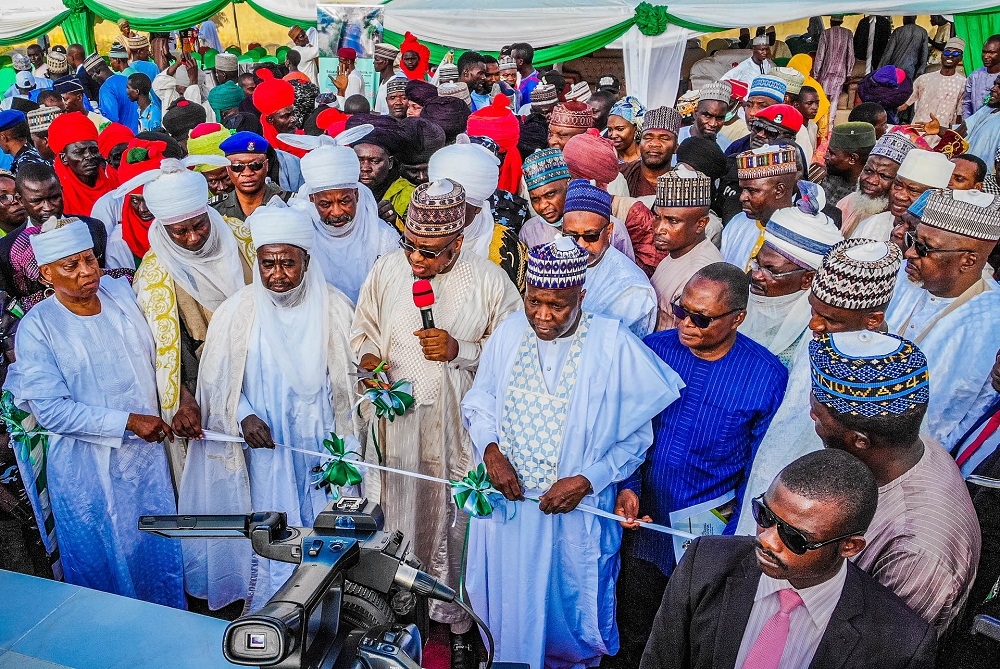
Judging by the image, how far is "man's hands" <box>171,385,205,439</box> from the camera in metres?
3.78

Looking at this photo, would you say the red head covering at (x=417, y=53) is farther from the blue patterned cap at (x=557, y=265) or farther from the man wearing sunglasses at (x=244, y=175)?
the blue patterned cap at (x=557, y=265)

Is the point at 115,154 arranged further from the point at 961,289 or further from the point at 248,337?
the point at 961,289

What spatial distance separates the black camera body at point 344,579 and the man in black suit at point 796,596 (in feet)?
2.51

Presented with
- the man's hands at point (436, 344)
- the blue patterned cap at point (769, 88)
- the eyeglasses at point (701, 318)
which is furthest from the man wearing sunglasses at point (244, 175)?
the blue patterned cap at point (769, 88)

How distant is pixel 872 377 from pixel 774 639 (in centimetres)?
78

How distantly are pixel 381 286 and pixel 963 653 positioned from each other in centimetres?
Answer: 268

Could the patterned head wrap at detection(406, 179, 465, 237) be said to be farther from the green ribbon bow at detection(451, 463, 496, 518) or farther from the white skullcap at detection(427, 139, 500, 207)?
the green ribbon bow at detection(451, 463, 496, 518)

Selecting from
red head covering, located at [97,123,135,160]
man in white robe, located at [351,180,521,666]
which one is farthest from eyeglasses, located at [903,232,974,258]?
red head covering, located at [97,123,135,160]

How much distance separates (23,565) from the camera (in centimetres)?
382

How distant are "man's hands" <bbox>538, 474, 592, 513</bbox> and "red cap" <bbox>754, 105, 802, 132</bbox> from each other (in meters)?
4.52

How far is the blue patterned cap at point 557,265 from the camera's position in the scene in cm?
301

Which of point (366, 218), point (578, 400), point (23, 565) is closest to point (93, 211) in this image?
point (366, 218)

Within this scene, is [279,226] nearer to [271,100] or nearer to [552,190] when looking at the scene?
[552,190]

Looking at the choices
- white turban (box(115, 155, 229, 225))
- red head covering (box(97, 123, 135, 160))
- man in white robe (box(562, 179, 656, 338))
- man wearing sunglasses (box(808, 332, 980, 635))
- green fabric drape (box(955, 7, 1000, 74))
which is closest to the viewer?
man wearing sunglasses (box(808, 332, 980, 635))
